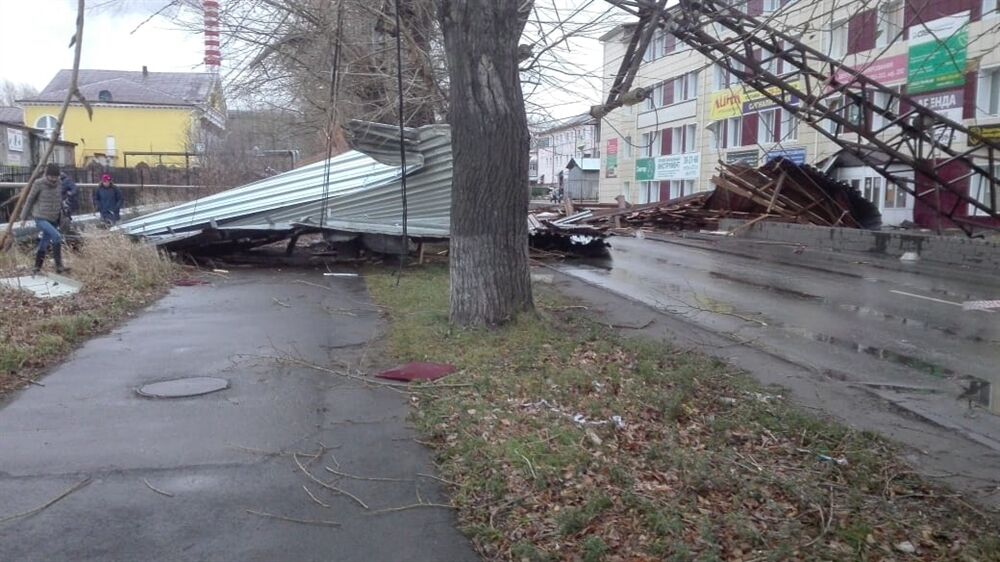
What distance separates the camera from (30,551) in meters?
4.30

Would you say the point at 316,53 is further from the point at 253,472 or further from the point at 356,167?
the point at 253,472

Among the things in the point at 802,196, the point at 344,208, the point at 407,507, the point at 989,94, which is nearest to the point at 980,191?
the point at 989,94

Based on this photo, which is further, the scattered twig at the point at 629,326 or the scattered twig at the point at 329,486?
the scattered twig at the point at 629,326

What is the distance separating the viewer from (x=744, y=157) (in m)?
41.0

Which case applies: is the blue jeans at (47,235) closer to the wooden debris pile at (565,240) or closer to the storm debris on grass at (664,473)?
the storm debris on grass at (664,473)

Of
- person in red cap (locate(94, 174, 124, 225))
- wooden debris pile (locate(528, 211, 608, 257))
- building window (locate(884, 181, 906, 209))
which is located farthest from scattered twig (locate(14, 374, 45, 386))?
building window (locate(884, 181, 906, 209))

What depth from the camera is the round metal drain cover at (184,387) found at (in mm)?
7223

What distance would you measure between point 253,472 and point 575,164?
66.6m

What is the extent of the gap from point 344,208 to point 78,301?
234 inches

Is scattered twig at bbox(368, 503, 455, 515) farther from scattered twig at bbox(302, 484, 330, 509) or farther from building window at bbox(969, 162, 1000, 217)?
building window at bbox(969, 162, 1000, 217)

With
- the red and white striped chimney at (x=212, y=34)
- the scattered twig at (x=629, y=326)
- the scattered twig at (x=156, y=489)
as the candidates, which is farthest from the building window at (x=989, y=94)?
the scattered twig at (x=156, y=489)

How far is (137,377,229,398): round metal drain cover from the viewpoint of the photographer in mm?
7223

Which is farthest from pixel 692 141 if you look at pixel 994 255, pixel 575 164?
pixel 994 255

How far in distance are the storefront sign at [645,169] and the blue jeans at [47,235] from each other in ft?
132
